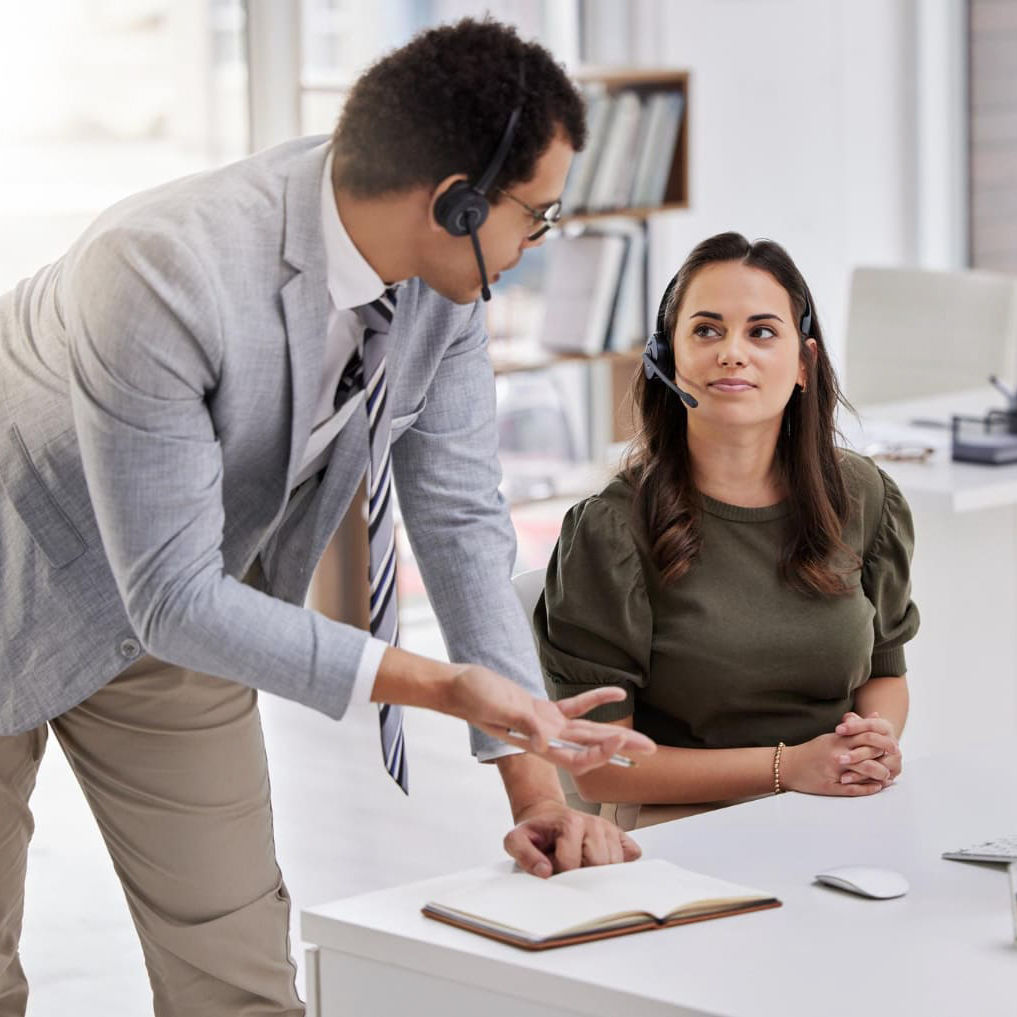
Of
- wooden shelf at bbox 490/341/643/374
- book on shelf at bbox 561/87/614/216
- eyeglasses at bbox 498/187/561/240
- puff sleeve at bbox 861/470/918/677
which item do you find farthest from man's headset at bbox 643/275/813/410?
book on shelf at bbox 561/87/614/216

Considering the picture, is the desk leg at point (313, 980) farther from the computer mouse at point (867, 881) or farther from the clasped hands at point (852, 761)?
the clasped hands at point (852, 761)

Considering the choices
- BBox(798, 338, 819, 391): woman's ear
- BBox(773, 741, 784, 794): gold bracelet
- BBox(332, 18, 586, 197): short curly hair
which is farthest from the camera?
BBox(798, 338, 819, 391): woman's ear

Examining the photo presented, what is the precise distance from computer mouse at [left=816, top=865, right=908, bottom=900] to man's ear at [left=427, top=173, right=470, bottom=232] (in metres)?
0.65

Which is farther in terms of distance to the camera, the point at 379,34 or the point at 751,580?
the point at 379,34

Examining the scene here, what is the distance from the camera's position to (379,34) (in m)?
5.21

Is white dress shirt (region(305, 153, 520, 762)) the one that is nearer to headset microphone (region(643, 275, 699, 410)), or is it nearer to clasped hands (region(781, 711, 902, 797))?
clasped hands (region(781, 711, 902, 797))

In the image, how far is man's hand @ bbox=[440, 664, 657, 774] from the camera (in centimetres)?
142

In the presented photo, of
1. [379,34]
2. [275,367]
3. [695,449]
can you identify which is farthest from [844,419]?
[275,367]

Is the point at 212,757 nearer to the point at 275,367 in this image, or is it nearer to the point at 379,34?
the point at 275,367

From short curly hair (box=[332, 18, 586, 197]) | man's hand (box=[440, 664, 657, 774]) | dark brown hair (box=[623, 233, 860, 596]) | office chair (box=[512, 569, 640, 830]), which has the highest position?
short curly hair (box=[332, 18, 586, 197])

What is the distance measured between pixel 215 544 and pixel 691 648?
768mm

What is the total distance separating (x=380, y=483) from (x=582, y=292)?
3.51 metres

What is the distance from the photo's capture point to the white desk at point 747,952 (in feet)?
4.33

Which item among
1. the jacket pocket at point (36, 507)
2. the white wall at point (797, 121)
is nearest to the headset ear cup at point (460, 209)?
the jacket pocket at point (36, 507)
